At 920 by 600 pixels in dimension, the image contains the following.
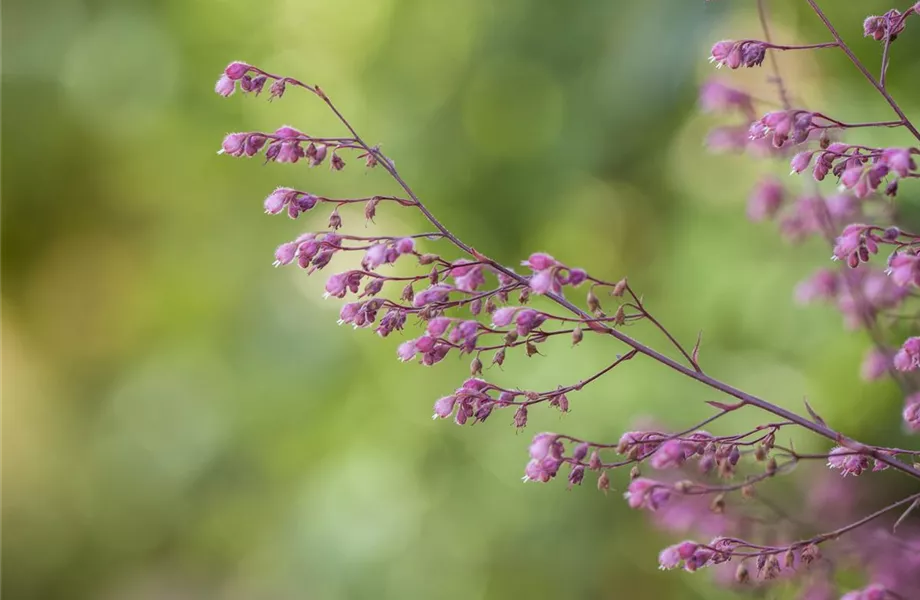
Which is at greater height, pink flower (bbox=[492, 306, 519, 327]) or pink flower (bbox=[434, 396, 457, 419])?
pink flower (bbox=[492, 306, 519, 327])

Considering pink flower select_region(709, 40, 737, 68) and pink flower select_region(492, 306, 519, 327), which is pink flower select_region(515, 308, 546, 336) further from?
pink flower select_region(709, 40, 737, 68)

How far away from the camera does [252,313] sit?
1854 millimetres

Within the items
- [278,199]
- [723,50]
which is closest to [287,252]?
[278,199]

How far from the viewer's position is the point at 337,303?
174 centimetres

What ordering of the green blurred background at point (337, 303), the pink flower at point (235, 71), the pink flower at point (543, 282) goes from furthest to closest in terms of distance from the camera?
the green blurred background at point (337, 303) < the pink flower at point (235, 71) < the pink flower at point (543, 282)

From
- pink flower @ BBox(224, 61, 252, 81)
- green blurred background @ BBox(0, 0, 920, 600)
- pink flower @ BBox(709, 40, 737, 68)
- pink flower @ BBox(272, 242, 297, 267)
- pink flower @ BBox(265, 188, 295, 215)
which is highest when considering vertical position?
green blurred background @ BBox(0, 0, 920, 600)

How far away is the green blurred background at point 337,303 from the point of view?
4.14ft

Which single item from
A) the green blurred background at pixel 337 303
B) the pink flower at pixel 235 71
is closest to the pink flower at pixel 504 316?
the pink flower at pixel 235 71

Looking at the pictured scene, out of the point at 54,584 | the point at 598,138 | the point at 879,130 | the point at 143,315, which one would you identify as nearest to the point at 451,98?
the point at 598,138

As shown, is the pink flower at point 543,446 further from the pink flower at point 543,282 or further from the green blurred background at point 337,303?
the green blurred background at point 337,303

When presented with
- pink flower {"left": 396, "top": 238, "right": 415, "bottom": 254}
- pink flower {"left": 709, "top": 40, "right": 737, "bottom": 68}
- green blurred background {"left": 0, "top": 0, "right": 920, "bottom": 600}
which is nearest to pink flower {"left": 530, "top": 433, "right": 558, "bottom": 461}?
pink flower {"left": 396, "top": 238, "right": 415, "bottom": 254}

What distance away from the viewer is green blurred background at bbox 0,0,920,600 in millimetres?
1262

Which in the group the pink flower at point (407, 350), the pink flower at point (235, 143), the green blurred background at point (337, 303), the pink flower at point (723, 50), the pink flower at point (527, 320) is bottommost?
the pink flower at point (527, 320)

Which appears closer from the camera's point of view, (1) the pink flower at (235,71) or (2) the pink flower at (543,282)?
(2) the pink flower at (543,282)
